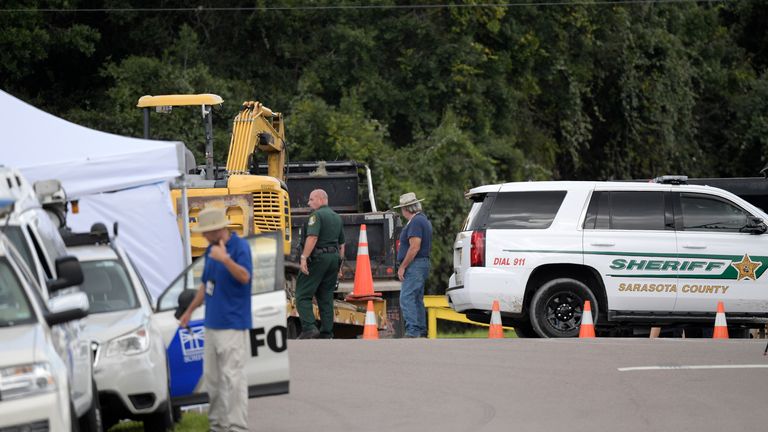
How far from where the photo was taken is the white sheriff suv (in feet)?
60.5

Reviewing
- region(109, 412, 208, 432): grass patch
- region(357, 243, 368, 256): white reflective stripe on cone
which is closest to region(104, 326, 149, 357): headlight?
region(109, 412, 208, 432): grass patch

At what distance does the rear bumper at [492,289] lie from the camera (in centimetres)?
1841

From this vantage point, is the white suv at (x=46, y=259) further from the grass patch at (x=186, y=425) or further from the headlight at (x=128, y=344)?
the grass patch at (x=186, y=425)

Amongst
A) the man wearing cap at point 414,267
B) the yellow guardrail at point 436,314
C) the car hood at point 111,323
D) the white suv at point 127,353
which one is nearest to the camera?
the white suv at point 127,353

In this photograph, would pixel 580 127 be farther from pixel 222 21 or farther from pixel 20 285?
pixel 20 285

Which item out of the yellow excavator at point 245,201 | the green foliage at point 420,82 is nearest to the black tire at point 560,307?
the yellow excavator at point 245,201

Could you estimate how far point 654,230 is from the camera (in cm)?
1864

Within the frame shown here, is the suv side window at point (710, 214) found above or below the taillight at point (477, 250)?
above

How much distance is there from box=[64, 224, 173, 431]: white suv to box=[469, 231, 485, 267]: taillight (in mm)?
7163

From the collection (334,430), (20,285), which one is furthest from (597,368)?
(20,285)

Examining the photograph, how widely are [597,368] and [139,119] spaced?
66.9ft

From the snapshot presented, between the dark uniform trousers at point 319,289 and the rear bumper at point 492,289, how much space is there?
172 centimetres

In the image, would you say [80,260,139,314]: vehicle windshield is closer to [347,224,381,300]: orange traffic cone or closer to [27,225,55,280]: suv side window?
[27,225,55,280]: suv side window

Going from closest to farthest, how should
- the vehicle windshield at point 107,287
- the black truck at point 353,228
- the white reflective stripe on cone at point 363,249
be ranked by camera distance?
the vehicle windshield at point 107,287 → the white reflective stripe on cone at point 363,249 → the black truck at point 353,228
